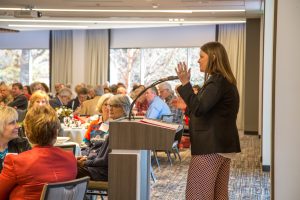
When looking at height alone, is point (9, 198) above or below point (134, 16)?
below

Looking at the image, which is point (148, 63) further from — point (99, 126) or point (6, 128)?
point (6, 128)

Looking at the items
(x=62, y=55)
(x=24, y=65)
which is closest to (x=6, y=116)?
(x=62, y=55)

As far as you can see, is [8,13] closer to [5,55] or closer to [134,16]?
[134,16]

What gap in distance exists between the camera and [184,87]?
3125 mm

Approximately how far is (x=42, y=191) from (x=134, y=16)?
32.4 ft

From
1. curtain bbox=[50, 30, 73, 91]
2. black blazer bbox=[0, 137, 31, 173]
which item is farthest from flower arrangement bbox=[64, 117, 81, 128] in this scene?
curtain bbox=[50, 30, 73, 91]

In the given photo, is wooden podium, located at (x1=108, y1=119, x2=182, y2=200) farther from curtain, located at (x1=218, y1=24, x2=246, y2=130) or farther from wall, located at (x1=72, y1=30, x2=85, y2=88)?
wall, located at (x1=72, y1=30, x2=85, y2=88)

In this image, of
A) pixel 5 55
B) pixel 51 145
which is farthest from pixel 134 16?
pixel 51 145

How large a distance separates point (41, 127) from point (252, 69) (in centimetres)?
961

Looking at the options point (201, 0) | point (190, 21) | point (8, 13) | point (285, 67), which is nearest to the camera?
point (285, 67)

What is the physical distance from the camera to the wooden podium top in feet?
9.72

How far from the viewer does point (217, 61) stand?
10.7 feet

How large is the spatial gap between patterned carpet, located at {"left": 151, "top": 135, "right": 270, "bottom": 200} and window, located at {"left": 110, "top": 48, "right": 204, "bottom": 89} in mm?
6373

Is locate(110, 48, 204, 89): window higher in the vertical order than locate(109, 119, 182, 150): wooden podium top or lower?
higher
